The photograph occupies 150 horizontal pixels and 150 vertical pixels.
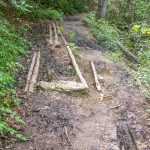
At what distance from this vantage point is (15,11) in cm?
1373

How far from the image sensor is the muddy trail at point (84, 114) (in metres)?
5.34

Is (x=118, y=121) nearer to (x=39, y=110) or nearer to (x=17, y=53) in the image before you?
(x=39, y=110)

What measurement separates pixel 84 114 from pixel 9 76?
84.0 inches

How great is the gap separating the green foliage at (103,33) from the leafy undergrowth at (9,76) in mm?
4722

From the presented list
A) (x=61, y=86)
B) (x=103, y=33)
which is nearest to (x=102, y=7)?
(x=103, y=33)

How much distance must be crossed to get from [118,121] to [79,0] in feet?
57.9

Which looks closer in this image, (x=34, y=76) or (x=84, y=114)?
(x=84, y=114)

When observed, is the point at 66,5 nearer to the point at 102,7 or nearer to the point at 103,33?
the point at 102,7

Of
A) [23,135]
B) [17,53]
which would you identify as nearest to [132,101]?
[23,135]

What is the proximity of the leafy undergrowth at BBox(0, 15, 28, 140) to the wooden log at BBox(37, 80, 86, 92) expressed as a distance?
86cm

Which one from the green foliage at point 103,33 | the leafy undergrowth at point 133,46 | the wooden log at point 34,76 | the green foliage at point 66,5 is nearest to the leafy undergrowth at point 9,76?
the wooden log at point 34,76

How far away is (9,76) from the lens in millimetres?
6773

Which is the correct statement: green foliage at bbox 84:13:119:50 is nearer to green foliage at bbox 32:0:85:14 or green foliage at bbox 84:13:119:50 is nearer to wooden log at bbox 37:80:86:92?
green foliage at bbox 32:0:85:14

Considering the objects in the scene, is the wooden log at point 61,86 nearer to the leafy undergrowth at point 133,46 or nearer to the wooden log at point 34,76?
the wooden log at point 34,76
